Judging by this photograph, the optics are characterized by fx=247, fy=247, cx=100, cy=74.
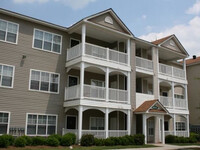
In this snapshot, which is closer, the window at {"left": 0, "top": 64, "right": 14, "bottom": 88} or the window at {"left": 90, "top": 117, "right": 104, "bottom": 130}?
the window at {"left": 0, "top": 64, "right": 14, "bottom": 88}

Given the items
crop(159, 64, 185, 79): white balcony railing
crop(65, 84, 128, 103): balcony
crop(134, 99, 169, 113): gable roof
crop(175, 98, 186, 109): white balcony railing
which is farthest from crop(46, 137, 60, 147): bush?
crop(175, 98, 186, 109): white balcony railing

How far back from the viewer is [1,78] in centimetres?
1847

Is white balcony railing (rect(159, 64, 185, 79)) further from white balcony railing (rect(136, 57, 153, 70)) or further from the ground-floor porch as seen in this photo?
the ground-floor porch

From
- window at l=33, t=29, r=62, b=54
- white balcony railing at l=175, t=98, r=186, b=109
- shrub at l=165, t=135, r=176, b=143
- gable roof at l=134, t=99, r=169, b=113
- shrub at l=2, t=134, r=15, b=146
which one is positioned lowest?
shrub at l=165, t=135, r=176, b=143

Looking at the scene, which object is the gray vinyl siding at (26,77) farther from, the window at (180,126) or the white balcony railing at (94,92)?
the window at (180,126)

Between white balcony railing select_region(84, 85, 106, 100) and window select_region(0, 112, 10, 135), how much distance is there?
6.22 m

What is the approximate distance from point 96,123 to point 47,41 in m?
8.73

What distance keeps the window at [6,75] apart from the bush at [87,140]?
681cm

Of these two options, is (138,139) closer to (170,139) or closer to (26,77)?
(170,139)

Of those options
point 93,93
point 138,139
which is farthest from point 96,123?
point 138,139

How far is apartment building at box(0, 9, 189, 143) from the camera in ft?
62.6

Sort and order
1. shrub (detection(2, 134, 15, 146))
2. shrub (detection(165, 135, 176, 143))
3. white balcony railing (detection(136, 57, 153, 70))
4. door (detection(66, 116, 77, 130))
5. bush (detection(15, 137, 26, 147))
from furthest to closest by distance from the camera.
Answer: white balcony railing (detection(136, 57, 153, 70))
shrub (detection(165, 135, 176, 143))
door (detection(66, 116, 77, 130))
bush (detection(15, 137, 26, 147))
shrub (detection(2, 134, 15, 146))

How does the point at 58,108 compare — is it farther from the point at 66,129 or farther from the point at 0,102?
the point at 0,102

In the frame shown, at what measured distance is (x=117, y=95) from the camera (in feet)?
72.7
